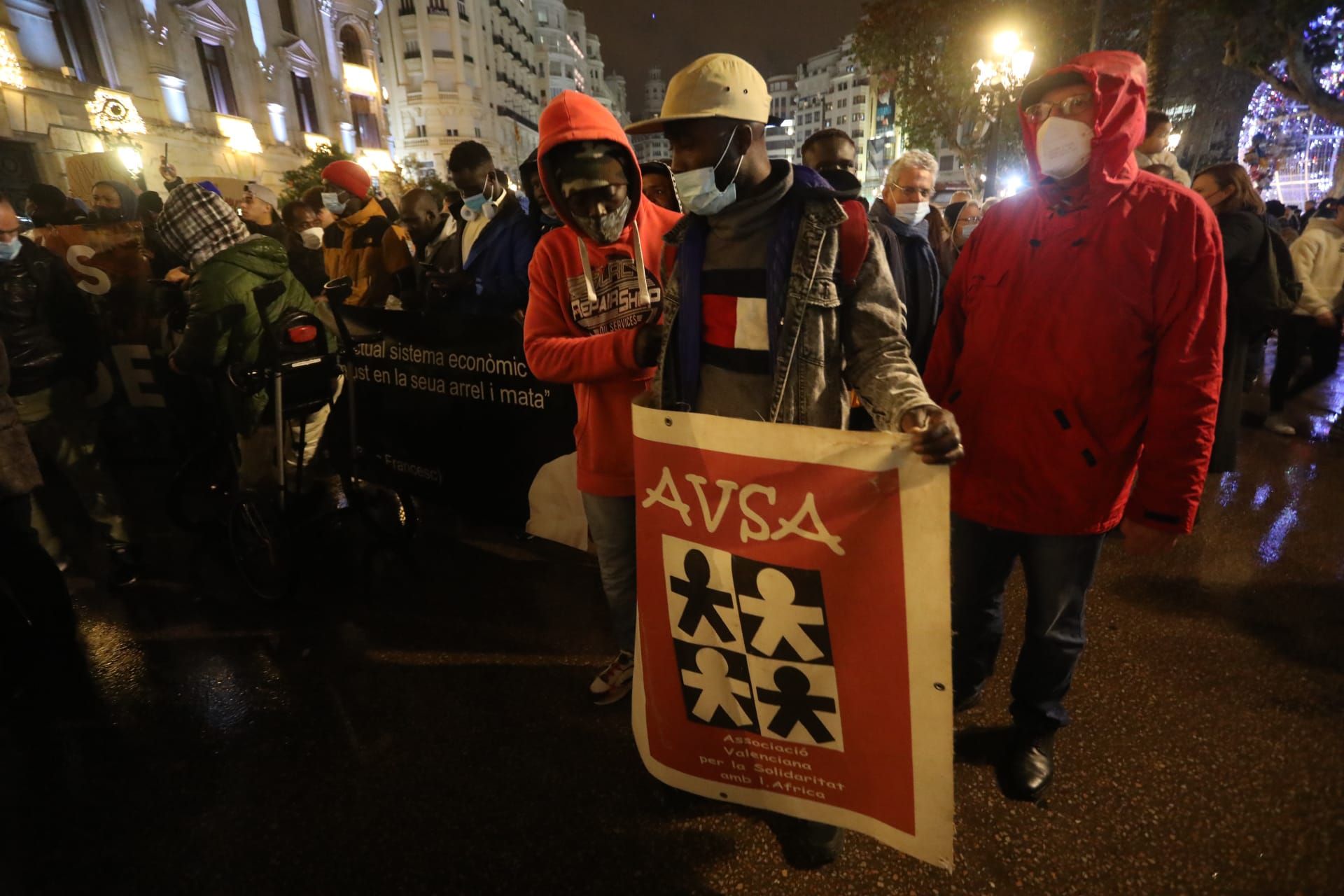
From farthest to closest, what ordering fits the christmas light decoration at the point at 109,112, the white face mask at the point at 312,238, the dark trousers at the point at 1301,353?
the christmas light decoration at the point at 109,112 → the white face mask at the point at 312,238 → the dark trousers at the point at 1301,353

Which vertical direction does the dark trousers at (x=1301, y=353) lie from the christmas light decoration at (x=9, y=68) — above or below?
below

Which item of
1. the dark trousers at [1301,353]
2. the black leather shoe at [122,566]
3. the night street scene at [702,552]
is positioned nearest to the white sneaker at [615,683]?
the night street scene at [702,552]

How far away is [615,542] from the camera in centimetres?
246

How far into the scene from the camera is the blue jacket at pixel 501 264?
425 cm

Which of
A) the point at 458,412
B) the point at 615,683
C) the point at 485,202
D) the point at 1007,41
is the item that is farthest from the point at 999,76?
the point at 615,683

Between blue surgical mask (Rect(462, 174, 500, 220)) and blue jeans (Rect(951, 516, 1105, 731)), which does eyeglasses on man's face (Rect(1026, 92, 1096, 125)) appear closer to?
blue jeans (Rect(951, 516, 1105, 731))

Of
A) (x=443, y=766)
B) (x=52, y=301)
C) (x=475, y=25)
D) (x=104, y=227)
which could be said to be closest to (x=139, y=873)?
(x=443, y=766)

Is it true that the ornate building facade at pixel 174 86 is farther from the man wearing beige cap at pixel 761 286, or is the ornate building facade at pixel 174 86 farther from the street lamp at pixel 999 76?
the street lamp at pixel 999 76

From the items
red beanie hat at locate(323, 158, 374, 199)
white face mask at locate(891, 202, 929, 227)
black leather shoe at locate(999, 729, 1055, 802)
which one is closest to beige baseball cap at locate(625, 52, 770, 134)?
black leather shoe at locate(999, 729, 1055, 802)

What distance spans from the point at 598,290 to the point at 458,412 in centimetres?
214

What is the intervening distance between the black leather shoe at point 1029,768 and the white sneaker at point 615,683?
4.78 ft

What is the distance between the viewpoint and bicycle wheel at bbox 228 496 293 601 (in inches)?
140

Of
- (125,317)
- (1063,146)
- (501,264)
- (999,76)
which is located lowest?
(125,317)

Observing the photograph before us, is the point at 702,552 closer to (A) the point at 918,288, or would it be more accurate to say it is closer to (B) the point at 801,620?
(B) the point at 801,620
